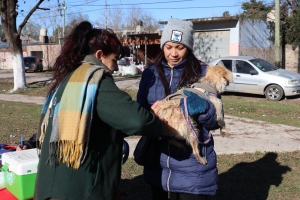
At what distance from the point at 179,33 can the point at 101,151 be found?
1190mm

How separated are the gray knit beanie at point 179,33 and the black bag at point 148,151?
0.76 meters

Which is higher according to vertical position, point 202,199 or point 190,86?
point 190,86

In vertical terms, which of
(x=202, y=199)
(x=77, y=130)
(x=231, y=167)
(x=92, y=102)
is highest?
(x=92, y=102)

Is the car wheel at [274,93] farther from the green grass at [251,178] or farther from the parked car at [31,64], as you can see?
the parked car at [31,64]

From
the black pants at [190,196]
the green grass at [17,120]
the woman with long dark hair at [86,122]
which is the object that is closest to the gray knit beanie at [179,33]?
the woman with long dark hair at [86,122]

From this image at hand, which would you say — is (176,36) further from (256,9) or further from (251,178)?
(256,9)

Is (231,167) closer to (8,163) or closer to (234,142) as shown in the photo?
(234,142)

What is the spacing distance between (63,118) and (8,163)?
56.7 inches

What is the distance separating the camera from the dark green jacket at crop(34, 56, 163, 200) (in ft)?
6.82

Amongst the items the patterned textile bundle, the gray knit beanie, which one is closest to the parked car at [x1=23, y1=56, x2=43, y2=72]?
the gray knit beanie

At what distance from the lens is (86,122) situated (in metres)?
2.03

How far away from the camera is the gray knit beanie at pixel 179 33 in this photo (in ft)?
9.54

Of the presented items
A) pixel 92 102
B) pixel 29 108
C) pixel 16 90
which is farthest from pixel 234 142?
pixel 16 90

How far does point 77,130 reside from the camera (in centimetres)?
203
